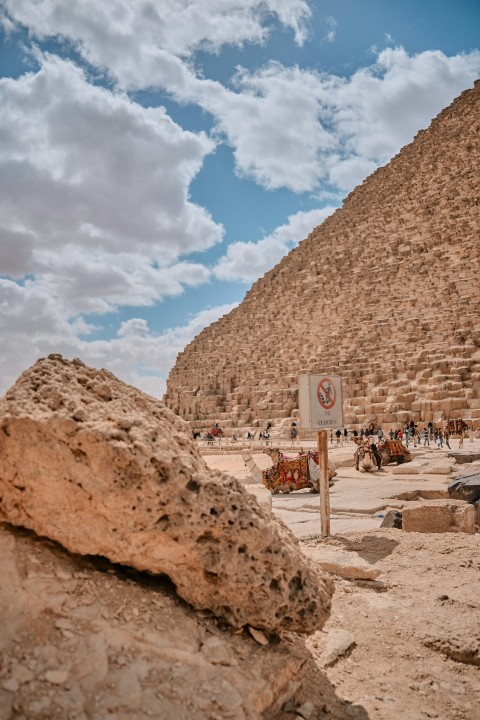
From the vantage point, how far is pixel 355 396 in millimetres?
27688

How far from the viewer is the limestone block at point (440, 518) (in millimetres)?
4871

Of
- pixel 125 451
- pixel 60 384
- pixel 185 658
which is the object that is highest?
pixel 60 384

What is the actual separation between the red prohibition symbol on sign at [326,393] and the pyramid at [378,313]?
57.8 ft

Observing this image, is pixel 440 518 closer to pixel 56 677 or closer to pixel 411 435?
pixel 56 677

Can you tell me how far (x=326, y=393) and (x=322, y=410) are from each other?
170 millimetres

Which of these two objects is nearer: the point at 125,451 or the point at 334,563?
the point at 125,451

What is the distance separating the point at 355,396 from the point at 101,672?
2665cm

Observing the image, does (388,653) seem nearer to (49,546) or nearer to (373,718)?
(373,718)

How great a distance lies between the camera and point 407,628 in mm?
2918

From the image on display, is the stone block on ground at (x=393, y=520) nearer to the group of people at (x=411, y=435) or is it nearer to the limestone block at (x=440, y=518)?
the limestone block at (x=440, y=518)

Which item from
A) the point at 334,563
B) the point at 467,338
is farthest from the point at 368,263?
the point at 334,563

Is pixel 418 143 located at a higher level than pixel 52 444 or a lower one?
higher

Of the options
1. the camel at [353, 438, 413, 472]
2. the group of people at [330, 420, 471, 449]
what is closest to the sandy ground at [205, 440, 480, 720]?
the camel at [353, 438, 413, 472]

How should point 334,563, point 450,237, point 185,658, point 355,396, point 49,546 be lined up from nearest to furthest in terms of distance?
point 185,658 → point 49,546 → point 334,563 → point 355,396 → point 450,237
